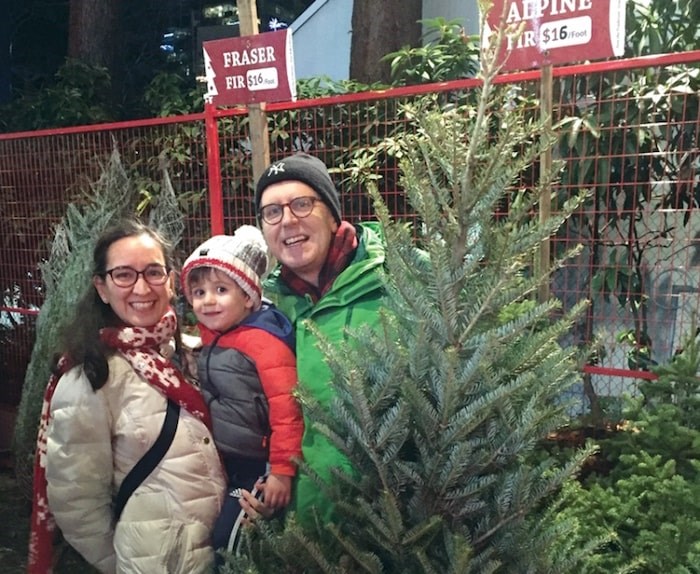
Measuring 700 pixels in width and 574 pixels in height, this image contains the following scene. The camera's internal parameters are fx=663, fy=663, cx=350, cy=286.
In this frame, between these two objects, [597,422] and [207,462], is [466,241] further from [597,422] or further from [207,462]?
[597,422]

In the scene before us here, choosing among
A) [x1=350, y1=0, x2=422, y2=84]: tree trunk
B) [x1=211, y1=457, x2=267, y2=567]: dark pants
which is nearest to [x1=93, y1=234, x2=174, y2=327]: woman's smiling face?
[x1=211, y1=457, x2=267, y2=567]: dark pants

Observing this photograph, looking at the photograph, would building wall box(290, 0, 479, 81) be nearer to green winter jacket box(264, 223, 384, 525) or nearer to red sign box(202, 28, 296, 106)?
red sign box(202, 28, 296, 106)

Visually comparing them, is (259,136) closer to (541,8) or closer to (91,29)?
(541,8)

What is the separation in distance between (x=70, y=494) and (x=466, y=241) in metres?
1.37

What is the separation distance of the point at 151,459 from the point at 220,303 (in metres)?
0.51

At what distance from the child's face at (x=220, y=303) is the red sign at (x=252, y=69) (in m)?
1.62

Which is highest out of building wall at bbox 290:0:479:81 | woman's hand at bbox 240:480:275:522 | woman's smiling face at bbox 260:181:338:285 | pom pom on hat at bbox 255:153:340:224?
building wall at bbox 290:0:479:81

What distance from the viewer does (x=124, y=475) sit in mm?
2027

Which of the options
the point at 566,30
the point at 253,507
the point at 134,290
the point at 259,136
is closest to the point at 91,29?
the point at 259,136

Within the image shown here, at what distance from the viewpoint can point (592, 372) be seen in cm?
314

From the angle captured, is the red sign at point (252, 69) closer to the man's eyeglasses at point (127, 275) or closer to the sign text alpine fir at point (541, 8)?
the sign text alpine fir at point (541, 8)

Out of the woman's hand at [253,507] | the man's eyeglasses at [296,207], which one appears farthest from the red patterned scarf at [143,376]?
the man's eyeglasses at [296,207]

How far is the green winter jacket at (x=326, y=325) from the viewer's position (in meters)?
1.89

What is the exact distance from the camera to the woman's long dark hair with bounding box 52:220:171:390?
1.98m
